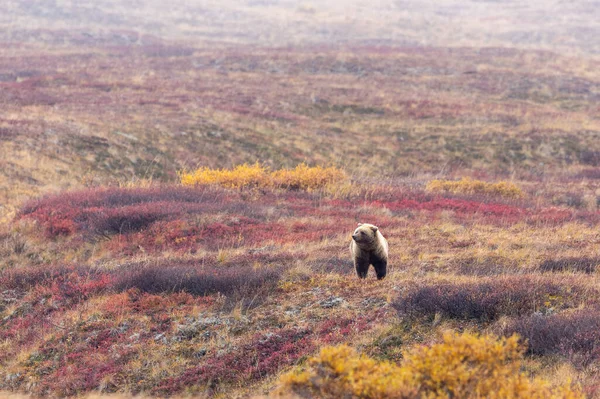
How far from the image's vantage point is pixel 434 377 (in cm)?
421

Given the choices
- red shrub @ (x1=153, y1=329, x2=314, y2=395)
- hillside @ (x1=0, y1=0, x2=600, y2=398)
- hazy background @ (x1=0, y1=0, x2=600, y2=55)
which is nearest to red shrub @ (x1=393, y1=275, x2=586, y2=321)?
hillside @ (x1=0, y1=0, x2=600, y2=398)

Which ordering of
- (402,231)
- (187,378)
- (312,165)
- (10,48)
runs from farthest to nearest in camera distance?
(10,48) → (312,165) → (402,231) → (187,378)

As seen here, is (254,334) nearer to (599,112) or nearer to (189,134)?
(189,134)

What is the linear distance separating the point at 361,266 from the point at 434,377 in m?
4.74

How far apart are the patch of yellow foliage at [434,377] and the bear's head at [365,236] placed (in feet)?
12.9

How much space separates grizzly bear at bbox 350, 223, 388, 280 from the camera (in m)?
8.53

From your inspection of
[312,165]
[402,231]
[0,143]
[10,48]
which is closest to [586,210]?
[402,231]

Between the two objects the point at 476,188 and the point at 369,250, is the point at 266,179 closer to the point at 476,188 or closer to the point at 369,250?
the point at 476,188

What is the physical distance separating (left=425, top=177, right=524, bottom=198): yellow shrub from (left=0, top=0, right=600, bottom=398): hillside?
0.28 ft

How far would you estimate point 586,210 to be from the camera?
16516 millimetres

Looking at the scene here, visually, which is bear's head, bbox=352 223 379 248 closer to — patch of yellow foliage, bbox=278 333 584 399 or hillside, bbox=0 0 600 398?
hillside, bbox=0 0 600 398

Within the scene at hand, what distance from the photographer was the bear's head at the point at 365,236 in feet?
27.5

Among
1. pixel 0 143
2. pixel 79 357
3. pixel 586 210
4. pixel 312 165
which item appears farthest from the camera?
pixel 312 165

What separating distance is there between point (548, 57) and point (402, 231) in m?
46.1
